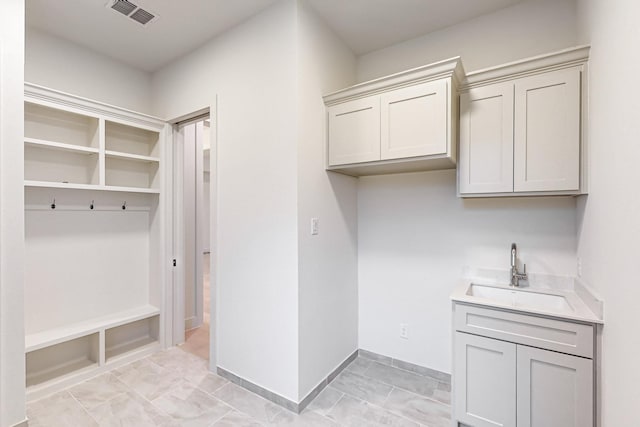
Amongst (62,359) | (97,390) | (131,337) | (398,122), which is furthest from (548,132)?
(62,359)

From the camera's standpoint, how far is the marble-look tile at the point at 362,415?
1901 millimetres

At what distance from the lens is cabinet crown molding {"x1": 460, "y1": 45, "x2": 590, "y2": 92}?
1.64 meters

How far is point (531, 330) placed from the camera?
5.19ft

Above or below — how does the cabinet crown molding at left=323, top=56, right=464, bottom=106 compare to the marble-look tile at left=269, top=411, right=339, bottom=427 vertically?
above

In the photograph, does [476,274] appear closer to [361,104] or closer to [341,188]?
[341,188]

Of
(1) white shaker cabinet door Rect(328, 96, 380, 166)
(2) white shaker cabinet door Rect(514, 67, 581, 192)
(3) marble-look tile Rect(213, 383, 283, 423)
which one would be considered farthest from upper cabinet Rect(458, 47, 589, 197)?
(3) marble-look tile Rect(213, 383, 283, 423)

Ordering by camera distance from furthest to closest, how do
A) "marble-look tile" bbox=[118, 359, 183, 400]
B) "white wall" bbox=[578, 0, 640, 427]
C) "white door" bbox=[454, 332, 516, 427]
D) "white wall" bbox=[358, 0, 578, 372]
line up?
"marble-look tile" bbox=[118, 359, 183, 400] < "white wall" bbox=[358, 0, 578, 372] < "white door" bbox=[454, 332, 516, 427] < "white wall" bbox=[578, 0, 640, 427]

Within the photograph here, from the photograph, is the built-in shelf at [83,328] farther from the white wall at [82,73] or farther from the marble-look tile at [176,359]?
the white wall at [82,73]

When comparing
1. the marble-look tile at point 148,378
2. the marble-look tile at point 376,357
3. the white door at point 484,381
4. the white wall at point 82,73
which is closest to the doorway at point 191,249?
the marble-look tile at point 148,378

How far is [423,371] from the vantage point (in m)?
2.46

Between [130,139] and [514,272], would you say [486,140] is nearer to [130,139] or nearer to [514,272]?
[514,272]

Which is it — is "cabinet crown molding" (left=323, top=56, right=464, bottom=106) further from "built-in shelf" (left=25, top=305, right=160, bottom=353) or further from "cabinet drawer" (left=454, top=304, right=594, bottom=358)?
"built-in shelf" (left=25, top=305, right=160, bottom=353)

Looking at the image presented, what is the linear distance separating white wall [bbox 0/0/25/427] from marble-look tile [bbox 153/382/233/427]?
806 millimetres

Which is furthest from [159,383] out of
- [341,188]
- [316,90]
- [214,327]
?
[316,90]
